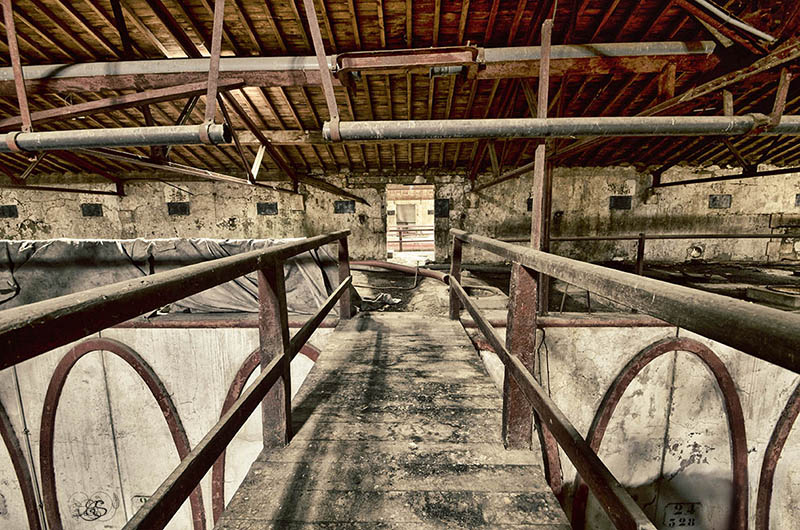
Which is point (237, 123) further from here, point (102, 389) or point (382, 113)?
point (102, 389)

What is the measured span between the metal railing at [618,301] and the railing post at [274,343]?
115 cm

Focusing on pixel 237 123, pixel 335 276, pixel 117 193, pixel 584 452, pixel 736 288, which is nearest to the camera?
pixel 584 452

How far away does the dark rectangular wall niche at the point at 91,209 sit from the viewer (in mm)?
9508

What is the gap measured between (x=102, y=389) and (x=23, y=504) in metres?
2.42

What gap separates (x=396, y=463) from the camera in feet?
5.31

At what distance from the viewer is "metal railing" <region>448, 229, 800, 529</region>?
52cm

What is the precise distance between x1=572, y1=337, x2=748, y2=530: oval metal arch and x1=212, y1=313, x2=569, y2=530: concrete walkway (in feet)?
9.08

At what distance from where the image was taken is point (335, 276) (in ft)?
13.4

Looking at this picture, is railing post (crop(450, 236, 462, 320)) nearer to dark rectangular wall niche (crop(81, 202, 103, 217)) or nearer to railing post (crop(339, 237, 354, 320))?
railing post (crop(339, 237, 354, 320))

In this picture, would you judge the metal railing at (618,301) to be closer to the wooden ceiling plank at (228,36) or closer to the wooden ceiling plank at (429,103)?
the wooden ceiling plank at (429,103)

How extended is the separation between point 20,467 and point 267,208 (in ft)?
23.0

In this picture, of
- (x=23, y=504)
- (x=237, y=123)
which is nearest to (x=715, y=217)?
(x=237, y=123)

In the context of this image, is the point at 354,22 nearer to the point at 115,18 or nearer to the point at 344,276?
the point at 115,18

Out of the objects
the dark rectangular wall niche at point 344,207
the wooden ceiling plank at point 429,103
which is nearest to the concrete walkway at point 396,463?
the wooden ceiling plank at point 429,103
